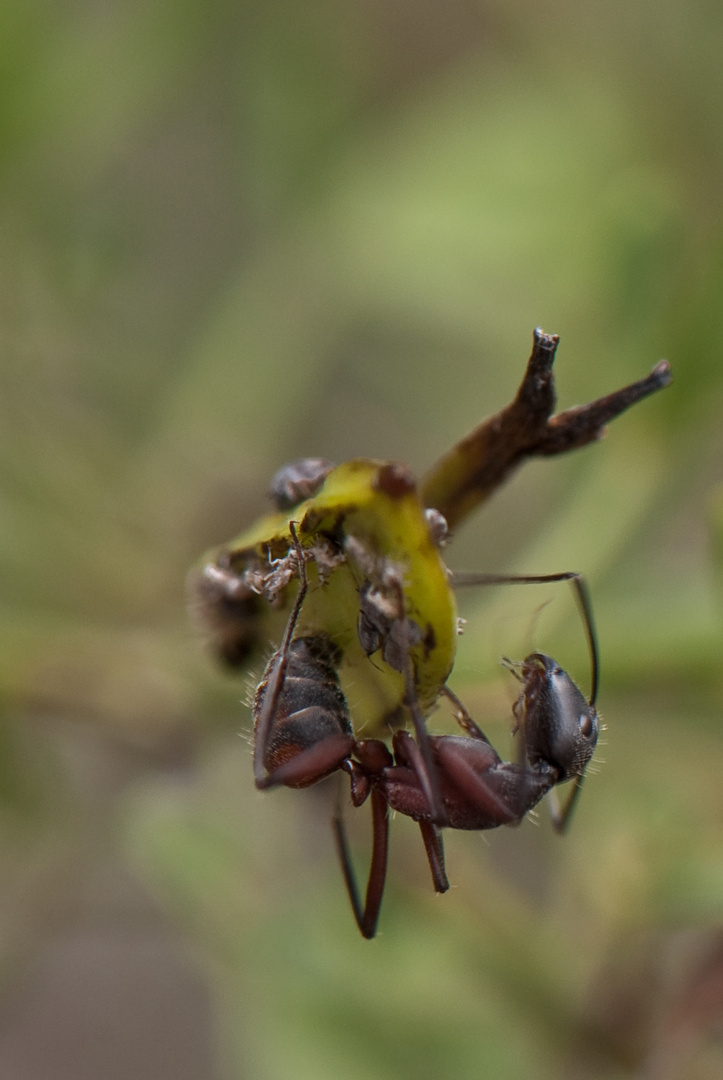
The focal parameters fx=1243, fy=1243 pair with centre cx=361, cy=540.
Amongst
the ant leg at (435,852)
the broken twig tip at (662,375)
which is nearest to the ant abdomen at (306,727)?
the ant leg at (435,852)

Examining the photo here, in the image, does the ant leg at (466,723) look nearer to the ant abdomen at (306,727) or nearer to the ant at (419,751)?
the ant at (419,751)

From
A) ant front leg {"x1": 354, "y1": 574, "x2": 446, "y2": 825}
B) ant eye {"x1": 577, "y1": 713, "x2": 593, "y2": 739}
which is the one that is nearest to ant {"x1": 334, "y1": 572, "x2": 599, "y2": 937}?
ant eye {"x1": 577, "y1": 713, "x2": 593, "y2": 739}

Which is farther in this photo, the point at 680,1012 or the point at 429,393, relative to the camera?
the point at 429,393

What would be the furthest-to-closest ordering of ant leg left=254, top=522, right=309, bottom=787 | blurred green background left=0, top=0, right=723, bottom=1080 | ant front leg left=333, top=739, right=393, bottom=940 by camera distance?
blurred green background left=0, top=0, right=723, bottom=1080 < ant front leg left=333, top=739, right=393, bottom=940 < ant leg left=254, top=522, right=309, bottom=787

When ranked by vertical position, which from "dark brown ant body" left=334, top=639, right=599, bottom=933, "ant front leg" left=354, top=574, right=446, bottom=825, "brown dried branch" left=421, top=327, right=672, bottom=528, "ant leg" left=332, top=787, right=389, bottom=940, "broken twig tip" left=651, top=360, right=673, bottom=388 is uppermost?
"broken twig tip" left=651, top=360, right=673, bottom=388

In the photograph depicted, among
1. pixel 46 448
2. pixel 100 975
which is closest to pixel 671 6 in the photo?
pixel 46 448

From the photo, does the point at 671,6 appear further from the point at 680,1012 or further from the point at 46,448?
the point at 680,1012

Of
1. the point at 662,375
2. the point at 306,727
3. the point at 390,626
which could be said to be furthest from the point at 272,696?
the point at 662,375

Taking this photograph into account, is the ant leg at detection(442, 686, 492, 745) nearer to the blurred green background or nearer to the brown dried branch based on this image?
the blurred green background
